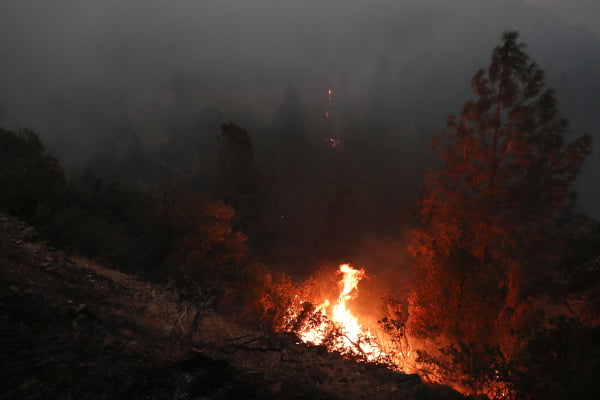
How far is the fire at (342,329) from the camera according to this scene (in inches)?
424

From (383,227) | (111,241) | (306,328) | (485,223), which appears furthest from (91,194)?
(383,227)

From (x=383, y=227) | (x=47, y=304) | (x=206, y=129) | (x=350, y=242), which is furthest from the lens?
(x=206, y=129)

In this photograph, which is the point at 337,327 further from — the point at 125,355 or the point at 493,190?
the point at 493,190

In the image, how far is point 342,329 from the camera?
14453 mm

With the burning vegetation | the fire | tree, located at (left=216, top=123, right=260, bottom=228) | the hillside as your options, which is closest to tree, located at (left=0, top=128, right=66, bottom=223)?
the hillside

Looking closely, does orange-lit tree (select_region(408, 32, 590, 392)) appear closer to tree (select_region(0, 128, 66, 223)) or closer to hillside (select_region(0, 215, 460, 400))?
hillside (select_region(0, 215, 460, 400))

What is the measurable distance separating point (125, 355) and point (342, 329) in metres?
11.2

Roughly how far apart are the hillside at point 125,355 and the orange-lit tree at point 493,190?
4770 millimetres

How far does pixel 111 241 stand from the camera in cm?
1966

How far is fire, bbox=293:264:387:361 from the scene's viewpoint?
1077 cm

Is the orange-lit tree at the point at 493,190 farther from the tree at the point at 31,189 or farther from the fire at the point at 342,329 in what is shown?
the tree at the point at 31,189

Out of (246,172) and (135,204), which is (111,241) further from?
(246,172)

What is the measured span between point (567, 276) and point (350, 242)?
31255 mm

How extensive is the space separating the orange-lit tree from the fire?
268cm
